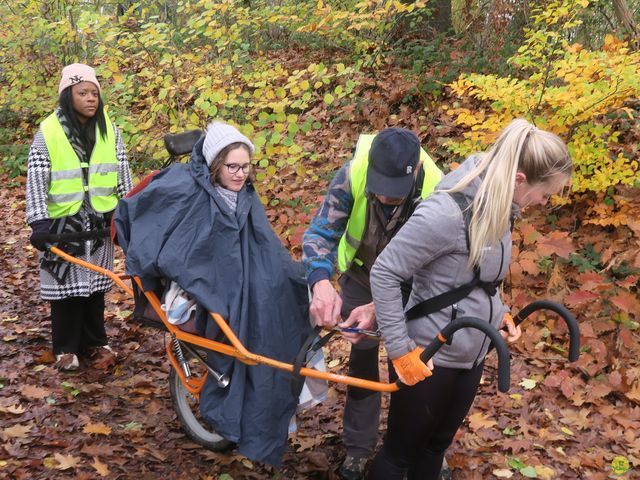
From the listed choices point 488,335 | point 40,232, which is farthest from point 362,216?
point 40,232

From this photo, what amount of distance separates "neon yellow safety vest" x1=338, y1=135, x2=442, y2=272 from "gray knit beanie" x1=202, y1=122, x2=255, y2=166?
67 cm

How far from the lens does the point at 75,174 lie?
4.42 m

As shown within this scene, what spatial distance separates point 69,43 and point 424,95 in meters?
6.43

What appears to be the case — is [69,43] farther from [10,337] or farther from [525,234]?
[525,234]

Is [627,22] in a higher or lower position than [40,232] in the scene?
higher

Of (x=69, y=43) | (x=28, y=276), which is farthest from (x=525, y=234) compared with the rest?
(x=69, y=43)

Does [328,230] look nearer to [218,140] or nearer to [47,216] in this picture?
[218,140]

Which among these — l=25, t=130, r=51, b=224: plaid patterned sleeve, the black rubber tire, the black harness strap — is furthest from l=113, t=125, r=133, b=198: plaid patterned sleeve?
the black harness strap

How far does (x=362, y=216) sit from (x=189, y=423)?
78.4 inches

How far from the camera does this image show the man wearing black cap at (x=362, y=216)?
263 cm

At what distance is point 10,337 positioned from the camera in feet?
17.5

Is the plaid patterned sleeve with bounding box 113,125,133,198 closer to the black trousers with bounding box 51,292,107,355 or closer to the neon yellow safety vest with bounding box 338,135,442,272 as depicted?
the black trousers with bounding box 51,292,107,355

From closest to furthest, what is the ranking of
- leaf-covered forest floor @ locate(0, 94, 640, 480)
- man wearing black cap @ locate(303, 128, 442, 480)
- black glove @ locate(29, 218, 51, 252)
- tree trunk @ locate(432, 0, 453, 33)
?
man wearing black cap @ locate(303, 128, 442, 480) → leaf-covered forest floor @ locate(0, 94, 640, 480) → black glove @ locate(29, 218, 51, 252) → tree trunk @ locate(432, 0, 453, 33)

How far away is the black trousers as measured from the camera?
474 cm
